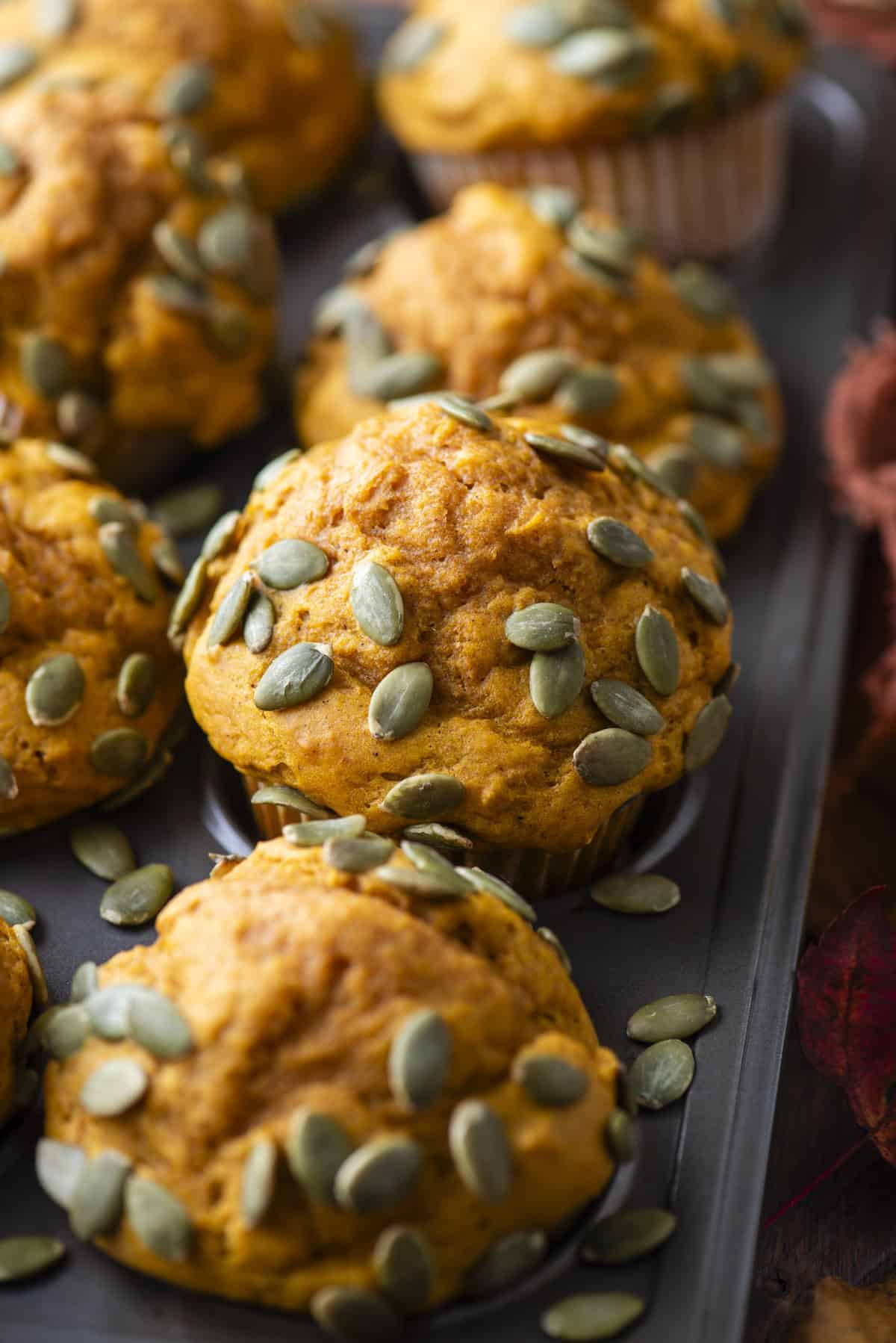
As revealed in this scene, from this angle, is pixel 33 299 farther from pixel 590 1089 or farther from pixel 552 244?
pixel 590 1089

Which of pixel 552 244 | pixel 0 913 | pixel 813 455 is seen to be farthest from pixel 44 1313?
pixel 813 455

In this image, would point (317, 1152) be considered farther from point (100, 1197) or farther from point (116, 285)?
point (116, 285)

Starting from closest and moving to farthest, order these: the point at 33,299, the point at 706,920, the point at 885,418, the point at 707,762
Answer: the point at 706,920, the point at 707,762, the point at 33,299, the point at 885,418

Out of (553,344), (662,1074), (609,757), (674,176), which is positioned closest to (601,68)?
(674,176)

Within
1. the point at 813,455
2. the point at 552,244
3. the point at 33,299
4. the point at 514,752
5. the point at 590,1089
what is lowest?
the point at 813,455

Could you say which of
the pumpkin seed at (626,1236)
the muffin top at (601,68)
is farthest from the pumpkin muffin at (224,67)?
the pumpkin seed at (626,1236)

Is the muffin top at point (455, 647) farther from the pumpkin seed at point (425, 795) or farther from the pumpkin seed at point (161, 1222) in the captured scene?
the pumpkin seed at point (161, 1222)

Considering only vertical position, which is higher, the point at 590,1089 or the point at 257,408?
the point at 257,408
